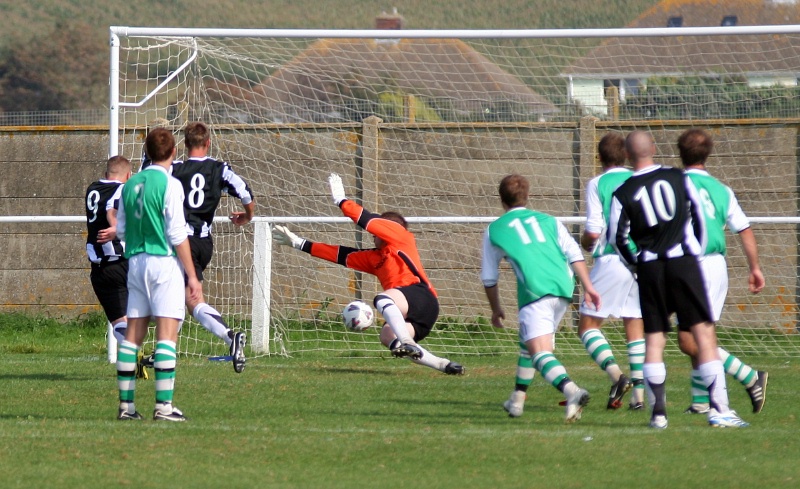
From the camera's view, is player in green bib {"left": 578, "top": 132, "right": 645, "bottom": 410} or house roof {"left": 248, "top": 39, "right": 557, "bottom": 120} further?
house roof {"left": 248, "top": 39, "right": 557, "bottom": 120}

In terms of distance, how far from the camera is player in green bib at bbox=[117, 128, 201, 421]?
632 centimetres

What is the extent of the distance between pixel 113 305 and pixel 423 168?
4392 mm

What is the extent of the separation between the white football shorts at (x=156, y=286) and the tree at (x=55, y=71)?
26797 millimetres

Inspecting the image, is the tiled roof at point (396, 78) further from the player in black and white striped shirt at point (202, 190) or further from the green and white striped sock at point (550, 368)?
the green and white striped sock at point (550, 368)

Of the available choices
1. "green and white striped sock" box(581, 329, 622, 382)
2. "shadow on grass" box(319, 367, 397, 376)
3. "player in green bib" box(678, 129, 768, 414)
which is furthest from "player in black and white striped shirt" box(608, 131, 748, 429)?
"shadow on grass" box(319, 367, 397, 376)

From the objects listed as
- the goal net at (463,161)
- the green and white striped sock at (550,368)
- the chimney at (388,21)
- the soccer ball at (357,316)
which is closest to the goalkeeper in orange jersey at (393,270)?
the soccer ball at (357,316)

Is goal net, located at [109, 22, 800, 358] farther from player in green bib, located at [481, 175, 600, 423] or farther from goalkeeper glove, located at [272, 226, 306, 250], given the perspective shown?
player in green bib, located at [481, 175, 600, 423]

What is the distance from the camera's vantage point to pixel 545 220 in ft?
22.1

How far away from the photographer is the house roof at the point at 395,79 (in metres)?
12.0

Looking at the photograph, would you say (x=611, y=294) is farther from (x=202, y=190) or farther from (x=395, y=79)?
(x=395, y=79)

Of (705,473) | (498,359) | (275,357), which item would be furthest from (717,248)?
(275,357)

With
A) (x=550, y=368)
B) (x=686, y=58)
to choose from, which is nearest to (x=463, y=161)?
(x=686, y=58)

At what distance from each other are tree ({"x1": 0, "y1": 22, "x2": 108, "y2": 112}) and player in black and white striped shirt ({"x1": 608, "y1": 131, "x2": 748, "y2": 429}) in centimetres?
2810

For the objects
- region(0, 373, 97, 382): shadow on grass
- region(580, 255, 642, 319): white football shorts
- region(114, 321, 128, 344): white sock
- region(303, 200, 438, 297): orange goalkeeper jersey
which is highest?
region(303, 200, 438, 297): orange goalkeeper jersey
